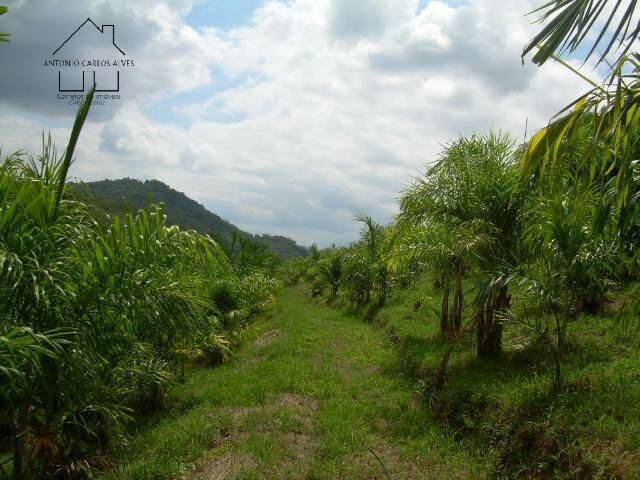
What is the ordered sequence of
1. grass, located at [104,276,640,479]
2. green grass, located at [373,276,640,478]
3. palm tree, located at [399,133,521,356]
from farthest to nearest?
palm tree, located at [399,133,521,356], grass, located at [104,276,640,479], green grass, located at [373,276,640,478]

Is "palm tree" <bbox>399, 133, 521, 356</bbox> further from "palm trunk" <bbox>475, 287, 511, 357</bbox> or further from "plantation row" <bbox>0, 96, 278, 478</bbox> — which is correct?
"plantation row" <bbox>0, 96, 278, 478</bbox>

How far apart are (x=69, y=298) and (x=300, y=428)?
3962 millimetres

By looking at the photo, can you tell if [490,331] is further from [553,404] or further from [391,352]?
[391,352]

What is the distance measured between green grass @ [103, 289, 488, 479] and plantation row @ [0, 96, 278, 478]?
4.37 ft

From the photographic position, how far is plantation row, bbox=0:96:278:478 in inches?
129

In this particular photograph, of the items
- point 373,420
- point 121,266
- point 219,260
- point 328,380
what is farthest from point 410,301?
point 121,266

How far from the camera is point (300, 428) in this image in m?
6.36

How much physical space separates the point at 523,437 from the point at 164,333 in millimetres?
3923

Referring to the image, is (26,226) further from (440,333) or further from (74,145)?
(440,333)

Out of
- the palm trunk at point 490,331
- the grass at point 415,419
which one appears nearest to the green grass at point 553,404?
the grass at point 415,419

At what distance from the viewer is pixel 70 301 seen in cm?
361

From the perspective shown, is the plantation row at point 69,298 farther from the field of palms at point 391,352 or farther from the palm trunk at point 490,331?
the palm trunk at point 490,331

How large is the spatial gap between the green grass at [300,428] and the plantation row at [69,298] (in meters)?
1.33

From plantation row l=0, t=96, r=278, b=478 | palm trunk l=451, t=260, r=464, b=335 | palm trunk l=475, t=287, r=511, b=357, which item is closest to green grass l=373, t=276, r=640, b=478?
palm trunk l=475, t=287, r=511, b=357
